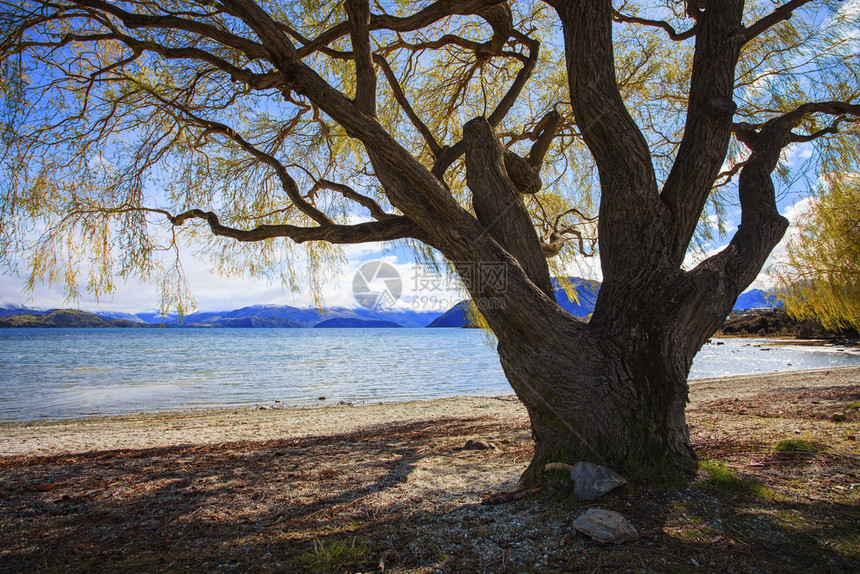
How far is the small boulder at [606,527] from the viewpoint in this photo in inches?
85.0

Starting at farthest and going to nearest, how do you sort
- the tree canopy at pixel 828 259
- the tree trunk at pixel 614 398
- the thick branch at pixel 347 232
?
the tree canopy at pixel 828 259 → the thick branch at pixel 347 232 → the tree trunk at pixel 614 398

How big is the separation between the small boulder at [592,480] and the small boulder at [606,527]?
282mm

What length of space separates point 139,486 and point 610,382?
380 centimetres

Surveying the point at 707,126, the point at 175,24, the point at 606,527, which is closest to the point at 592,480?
the point at 606,527

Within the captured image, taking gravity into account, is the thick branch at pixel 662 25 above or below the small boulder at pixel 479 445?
above

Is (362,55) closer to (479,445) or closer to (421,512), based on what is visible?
(421,512)

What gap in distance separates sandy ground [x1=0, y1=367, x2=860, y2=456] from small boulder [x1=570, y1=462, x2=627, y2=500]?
13.7 ft

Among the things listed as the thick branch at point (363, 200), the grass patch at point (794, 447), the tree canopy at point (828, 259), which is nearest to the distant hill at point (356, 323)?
the tree canopy at point (828, 259)

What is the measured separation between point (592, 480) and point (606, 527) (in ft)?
1.52

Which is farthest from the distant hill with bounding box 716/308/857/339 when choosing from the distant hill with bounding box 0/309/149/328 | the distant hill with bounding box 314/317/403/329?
the distant hill with bounding box 314/317/403/329

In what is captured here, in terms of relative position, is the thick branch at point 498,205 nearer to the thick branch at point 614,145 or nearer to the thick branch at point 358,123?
the thick branch at point 358,123

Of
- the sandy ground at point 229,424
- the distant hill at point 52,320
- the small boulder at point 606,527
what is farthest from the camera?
the distant hill at point 52,320

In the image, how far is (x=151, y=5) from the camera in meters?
3.63

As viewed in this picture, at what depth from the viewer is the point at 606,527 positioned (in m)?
2.20
